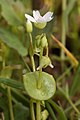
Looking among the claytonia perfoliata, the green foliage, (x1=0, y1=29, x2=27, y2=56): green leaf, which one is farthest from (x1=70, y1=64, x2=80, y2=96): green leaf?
the claytonia perfoliata

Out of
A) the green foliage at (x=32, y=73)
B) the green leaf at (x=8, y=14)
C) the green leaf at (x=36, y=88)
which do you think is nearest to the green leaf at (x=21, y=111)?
the green foliage at (x=32, y=73)

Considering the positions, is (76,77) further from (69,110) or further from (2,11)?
(2,11)

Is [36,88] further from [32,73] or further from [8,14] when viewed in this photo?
[8,14]

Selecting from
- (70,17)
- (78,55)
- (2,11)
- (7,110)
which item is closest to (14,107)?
(7,110)

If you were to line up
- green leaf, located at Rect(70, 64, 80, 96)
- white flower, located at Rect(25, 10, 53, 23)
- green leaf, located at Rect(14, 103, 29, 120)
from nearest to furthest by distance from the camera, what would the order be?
white flower, located at Rect(25, 10, 53, 23) < green leaf, located at Rect(14, 103, 29, 120) < green leaf, located at Rect(70, 64, 80, 96)

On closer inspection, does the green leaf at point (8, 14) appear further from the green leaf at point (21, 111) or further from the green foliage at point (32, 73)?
the green leaf at point (21, 111)

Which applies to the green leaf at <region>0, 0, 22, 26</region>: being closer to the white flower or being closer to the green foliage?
the green foliage
